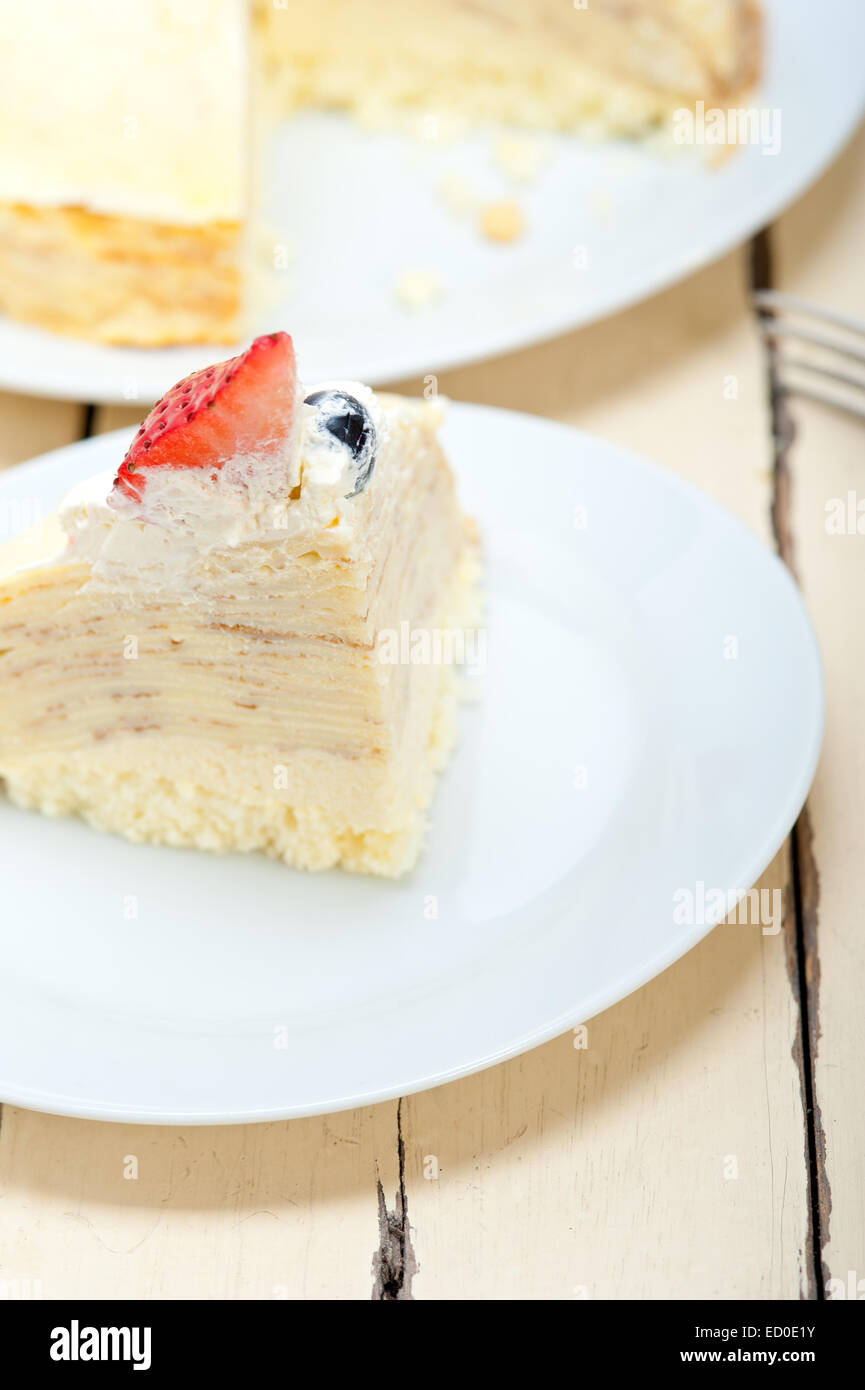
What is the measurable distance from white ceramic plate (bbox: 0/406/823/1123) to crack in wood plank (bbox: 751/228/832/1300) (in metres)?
0.07

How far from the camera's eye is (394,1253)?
1.67m

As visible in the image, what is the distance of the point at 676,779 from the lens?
→ 195cm

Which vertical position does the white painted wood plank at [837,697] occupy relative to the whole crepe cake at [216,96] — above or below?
below

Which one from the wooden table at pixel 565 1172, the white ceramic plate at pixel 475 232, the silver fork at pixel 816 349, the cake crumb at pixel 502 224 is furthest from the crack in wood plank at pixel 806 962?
the cake crumb at pixel 502 224

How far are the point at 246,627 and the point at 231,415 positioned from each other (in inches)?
12.5

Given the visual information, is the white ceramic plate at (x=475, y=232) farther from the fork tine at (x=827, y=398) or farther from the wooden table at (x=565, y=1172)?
the wooden table at (x=565, y=1172)

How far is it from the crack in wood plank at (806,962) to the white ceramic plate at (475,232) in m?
0.44

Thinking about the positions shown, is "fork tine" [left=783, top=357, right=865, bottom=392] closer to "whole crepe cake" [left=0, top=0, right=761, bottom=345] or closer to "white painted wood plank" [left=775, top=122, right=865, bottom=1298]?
"white painted wood plank" [left=775, top=122, right=865, bottom=1298]

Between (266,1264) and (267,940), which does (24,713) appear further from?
(266,1264)

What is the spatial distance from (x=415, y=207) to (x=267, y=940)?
67.8 inches

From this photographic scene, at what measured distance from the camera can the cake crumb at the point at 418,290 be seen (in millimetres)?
2766

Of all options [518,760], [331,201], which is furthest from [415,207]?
[518,760]

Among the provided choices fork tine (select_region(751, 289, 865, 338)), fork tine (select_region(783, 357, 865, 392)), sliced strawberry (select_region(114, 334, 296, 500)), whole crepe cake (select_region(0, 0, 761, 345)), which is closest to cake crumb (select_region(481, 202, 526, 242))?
whole crepe cake (select_region(0, 0, 761, 345))

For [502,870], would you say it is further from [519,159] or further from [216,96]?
[519,159]
